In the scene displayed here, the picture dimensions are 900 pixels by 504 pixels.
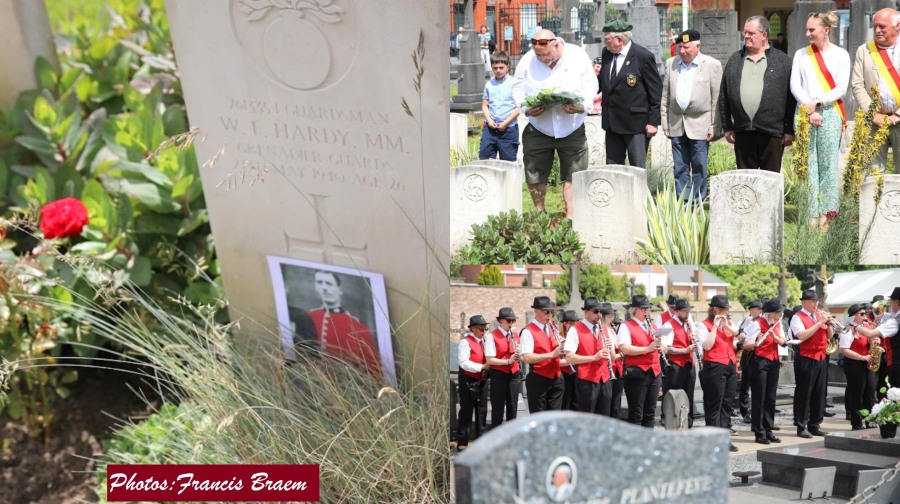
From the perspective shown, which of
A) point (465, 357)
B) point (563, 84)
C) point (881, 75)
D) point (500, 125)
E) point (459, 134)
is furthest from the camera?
point (459, 134)

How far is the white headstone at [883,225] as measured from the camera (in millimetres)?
5195

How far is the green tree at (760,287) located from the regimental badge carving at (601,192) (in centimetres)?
132

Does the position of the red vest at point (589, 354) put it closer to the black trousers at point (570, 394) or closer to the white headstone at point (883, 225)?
the black trousers at point (570, 394)

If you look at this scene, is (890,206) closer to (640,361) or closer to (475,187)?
(640,361)

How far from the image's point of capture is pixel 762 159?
6.35 metres

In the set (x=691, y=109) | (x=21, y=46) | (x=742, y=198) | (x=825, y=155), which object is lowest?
(x=742, y=198)

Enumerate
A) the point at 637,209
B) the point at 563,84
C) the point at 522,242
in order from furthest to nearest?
the point at 563,84 < the point at 637,209 < the point at 522,242

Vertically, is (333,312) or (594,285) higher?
(594,285)

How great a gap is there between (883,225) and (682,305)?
1645 millimetres

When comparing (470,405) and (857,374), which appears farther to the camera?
(857,374)

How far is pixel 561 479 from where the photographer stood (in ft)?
7.98

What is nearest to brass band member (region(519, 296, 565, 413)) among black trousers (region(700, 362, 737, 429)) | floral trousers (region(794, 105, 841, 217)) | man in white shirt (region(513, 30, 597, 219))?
black trousers (region(700, 362, 737, 429))

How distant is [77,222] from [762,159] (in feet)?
Result: 13.9

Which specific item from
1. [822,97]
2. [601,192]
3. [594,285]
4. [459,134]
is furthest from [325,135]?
[459,134]
